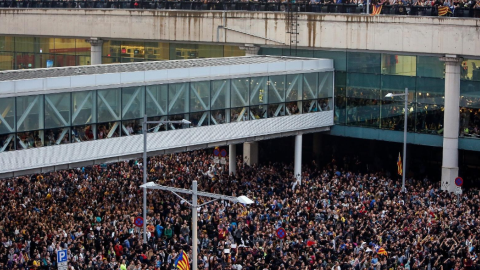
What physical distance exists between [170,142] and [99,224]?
295 inches

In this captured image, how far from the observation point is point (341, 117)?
59.3 meters

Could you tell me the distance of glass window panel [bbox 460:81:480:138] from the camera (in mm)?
54031

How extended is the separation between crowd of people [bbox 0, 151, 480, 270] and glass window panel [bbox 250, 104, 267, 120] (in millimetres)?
3651

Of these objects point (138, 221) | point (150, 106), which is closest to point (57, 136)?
point (138, 221)

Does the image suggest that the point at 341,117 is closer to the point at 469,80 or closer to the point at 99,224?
the point at 469,80

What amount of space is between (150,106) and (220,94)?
548 centimetres

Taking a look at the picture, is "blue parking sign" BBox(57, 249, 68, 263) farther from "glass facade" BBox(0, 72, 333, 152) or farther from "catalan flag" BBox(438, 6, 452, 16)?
"catalan flag" BBox(438, 6, 452, 16)

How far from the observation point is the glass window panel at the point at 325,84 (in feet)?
191

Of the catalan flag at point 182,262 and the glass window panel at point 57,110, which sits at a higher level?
the glass window panel at point 57,110

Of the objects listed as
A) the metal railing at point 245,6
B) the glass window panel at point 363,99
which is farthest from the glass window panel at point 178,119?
the metal railing at point 245,6

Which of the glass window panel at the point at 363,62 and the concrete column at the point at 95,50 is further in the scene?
the concrete column at the point at 95,50

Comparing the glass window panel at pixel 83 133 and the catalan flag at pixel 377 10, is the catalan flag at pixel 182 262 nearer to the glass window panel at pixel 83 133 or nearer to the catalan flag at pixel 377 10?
the glass window panel at pixel 83 133

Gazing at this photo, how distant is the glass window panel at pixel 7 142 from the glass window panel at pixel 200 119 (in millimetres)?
11305

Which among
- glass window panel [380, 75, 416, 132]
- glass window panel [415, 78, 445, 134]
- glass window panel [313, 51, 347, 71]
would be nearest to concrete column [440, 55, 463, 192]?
glass window panel [415, 78, 445, 134]
